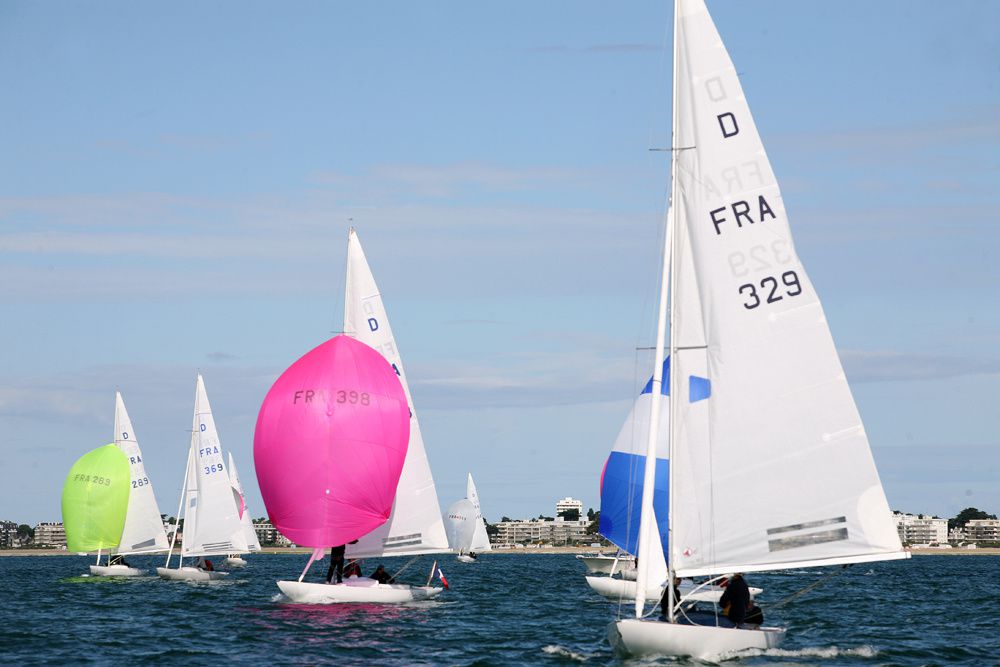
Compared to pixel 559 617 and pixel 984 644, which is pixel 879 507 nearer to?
pixel 984 644

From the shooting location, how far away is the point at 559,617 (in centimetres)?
3953

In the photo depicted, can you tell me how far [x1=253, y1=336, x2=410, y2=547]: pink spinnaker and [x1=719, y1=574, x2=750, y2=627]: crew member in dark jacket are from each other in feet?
51.1

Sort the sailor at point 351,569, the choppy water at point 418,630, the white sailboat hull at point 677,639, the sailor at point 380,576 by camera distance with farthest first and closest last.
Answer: the sailor at point 351,569 → the sailor at point 380,576 → the choppy water at point 418,630 → the white sailboat hull at point 677,639

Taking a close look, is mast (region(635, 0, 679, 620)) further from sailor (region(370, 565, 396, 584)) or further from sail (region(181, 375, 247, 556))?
sail (region(181, 375, 247, 556))

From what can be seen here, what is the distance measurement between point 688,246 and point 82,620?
2141 cm

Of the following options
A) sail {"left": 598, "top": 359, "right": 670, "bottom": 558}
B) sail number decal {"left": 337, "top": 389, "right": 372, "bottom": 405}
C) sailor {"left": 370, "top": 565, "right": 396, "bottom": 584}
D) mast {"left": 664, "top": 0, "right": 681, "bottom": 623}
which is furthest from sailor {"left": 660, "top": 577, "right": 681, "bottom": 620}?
sail {"left": 598, "top": 359, "right": 670, "bottom": 558}

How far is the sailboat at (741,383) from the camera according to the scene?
23.4 metres

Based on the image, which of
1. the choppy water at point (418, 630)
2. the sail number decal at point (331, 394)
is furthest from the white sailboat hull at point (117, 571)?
the sail number decal at point (331, 394)

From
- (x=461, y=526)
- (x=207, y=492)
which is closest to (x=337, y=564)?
(x=207, y=492)

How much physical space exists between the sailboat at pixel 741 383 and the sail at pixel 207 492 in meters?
43.1

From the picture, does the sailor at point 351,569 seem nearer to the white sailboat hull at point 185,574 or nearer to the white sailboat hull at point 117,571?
the white sailboat hull at point 185,574

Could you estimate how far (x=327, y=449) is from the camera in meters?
37.7

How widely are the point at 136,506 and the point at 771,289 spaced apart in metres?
49.7

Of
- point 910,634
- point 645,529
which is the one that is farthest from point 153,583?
→ point 645,529
